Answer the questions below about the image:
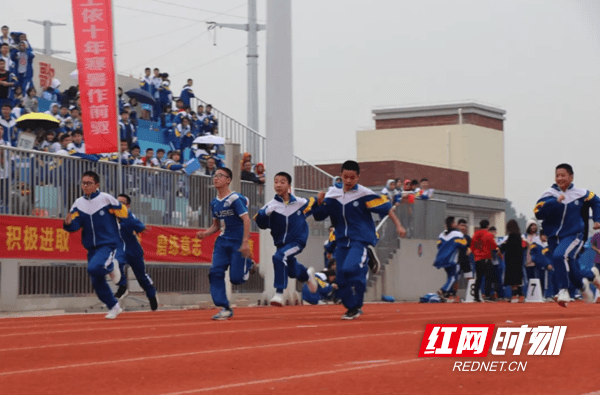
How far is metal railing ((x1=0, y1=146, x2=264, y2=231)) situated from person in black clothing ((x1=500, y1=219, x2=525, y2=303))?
6.07 m

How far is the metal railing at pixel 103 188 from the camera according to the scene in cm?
2014

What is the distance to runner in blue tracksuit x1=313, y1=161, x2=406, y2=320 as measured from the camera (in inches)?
556

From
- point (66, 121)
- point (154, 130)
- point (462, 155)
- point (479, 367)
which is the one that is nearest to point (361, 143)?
point (462, 155)

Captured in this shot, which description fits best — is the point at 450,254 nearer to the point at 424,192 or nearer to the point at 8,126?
the point at 424,192

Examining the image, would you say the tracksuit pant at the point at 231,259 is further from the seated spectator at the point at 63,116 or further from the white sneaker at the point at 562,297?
the seated spectator at the point at 63,116

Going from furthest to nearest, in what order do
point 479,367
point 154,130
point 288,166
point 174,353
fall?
point 154,130, point 288,166, point 174,353, point 479,367

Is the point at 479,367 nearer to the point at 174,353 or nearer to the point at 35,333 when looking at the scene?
the point at 174,353

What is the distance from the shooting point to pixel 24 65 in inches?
1005

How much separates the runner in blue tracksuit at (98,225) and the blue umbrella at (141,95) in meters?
13.2

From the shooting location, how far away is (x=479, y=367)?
804 cm

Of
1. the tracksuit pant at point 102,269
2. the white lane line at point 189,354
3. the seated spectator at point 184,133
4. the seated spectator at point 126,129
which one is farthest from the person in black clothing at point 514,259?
the white lane line at point 189,354

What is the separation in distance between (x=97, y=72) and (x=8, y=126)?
2.28m

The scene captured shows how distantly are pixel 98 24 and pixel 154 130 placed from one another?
30.8 ft

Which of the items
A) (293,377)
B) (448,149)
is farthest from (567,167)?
(448,149)
